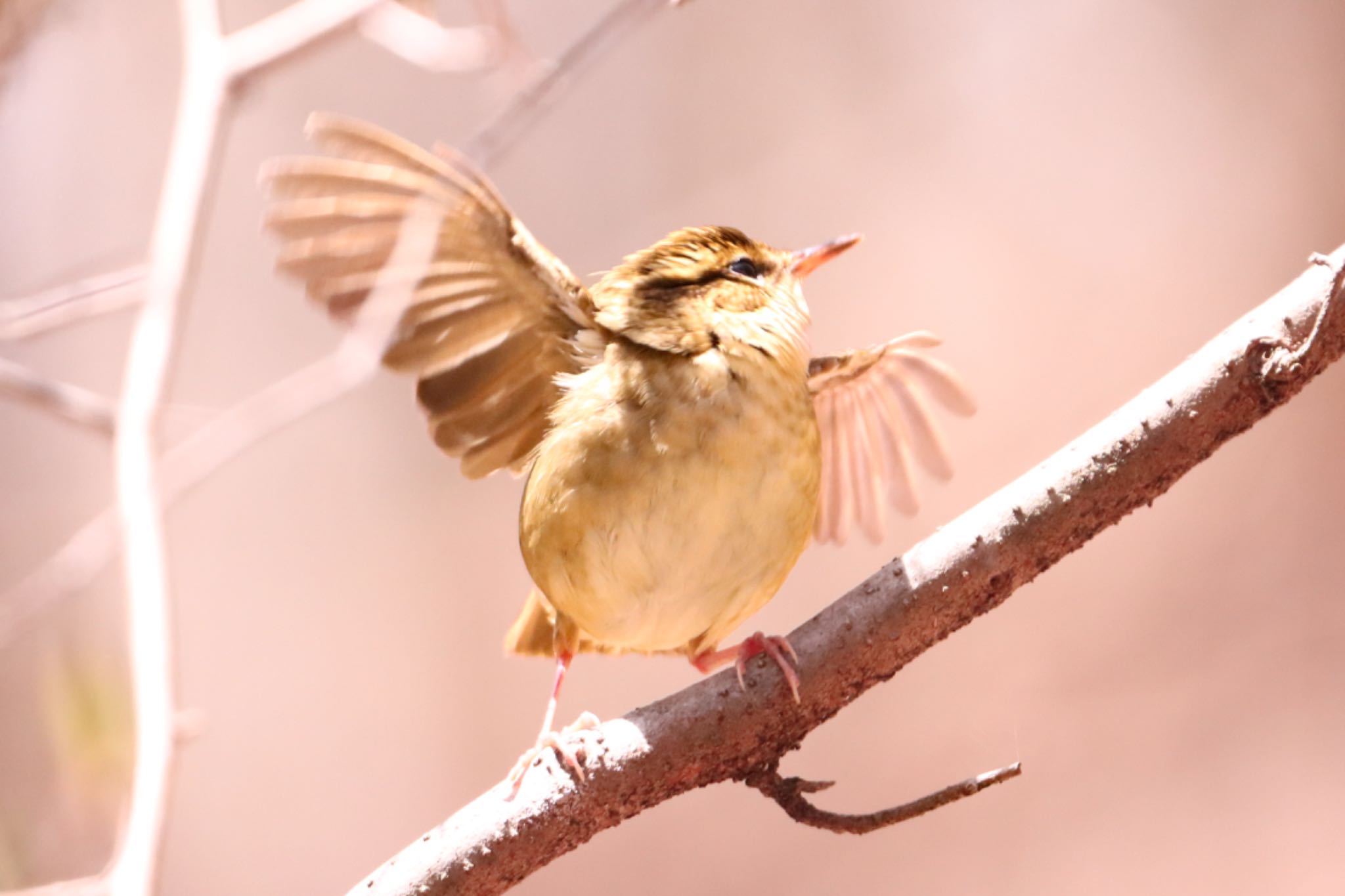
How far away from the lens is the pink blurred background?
3.96 metres

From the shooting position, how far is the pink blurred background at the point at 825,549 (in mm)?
3963

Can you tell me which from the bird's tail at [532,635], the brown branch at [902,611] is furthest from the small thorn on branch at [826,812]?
the bird's tail at [532,635]

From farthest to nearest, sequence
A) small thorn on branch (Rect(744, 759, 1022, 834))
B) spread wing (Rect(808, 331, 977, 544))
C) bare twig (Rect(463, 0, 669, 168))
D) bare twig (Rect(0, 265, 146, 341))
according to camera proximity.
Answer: spread wing (Rect(808, 331, 977, 544)) < bare twig (Rect(0, 265, 146, 341)) < bare twig (Rect(463, 0, 669, 168)) < small thorn on branch (Rect(744, 759, 1022, 834))

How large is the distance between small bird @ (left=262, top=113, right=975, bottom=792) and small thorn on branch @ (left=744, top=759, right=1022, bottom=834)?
19cm

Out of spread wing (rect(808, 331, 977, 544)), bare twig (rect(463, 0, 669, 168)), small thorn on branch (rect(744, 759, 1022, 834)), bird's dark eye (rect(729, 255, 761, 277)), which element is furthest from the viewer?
spread wing (rect(808, 331, 977, 544))

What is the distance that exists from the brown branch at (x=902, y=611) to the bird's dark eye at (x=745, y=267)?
Result: 0.77 metres

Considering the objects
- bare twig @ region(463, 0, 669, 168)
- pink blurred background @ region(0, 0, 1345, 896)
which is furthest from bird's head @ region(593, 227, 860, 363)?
pink blurred background @ region(0, 0, 1345, 896)

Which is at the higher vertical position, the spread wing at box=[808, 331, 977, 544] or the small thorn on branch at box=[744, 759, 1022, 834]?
the spread wing at box=[808, 331, 977, 544]

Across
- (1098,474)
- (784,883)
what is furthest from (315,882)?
(1098,474)

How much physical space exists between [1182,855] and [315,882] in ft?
10.5

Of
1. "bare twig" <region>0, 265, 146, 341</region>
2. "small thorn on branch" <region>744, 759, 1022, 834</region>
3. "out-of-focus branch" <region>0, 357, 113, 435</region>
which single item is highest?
"bare twig" <region>0, 265, 146, 341</region>

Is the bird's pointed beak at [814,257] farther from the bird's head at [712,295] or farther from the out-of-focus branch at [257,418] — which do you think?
the out-of-focus branch at [257,418]

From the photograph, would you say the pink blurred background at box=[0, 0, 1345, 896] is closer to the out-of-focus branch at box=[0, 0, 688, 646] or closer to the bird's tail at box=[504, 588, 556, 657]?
the out-of-focus branch at box=[0, 0, 688, 646]

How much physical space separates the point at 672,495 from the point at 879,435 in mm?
1099
